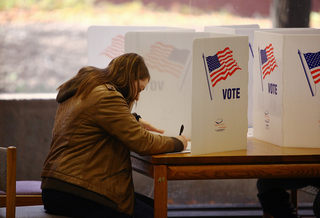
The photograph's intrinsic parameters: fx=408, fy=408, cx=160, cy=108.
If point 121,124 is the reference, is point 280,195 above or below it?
below

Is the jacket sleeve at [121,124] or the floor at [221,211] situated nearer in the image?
the jacket sleeve at [121,124]

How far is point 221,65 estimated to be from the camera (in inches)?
67.1

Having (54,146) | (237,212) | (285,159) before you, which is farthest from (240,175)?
(237,212)

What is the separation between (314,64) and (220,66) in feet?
1.42

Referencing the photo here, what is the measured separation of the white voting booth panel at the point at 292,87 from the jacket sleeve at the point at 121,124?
2.05 ft

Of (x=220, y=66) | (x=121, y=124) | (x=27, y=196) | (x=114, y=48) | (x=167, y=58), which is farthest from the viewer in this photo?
(x=114, y=48)

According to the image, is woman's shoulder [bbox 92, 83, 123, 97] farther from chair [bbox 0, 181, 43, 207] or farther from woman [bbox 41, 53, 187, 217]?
chair [bbox 0, 181, 43, 207]

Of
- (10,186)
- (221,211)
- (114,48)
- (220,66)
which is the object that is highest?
(114,48)

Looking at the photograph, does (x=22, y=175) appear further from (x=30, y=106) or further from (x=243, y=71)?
(x=243, y=71)

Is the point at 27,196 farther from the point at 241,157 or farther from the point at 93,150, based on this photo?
the point at 241,157

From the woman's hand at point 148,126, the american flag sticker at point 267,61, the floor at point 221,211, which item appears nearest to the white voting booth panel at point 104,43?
the woman's hand at point 148,126

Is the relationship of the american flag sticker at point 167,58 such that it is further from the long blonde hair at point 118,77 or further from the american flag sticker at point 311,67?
the american flag sticker at point 311,67

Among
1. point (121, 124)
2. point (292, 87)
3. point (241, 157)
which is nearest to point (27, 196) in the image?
point (121, 124)

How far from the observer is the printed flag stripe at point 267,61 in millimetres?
1863
